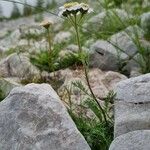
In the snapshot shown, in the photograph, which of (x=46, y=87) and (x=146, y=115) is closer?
(x=146, y=115)

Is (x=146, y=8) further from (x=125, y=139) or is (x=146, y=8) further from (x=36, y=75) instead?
(x=125, y=139)

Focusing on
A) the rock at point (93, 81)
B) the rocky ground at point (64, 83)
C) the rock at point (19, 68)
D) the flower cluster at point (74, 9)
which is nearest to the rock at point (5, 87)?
the rocky ground at point (64, 83)

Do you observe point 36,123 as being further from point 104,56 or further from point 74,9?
point 104,56

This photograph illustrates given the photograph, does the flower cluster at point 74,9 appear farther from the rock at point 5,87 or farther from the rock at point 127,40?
the rock at point 127,40

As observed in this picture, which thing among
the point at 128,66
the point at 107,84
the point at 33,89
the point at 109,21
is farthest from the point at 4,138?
the point at 109,21

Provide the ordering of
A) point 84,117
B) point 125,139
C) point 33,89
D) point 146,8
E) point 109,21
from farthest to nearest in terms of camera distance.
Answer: point 146,8
point 109,21
point 84,117
point 33,89
point 125,139

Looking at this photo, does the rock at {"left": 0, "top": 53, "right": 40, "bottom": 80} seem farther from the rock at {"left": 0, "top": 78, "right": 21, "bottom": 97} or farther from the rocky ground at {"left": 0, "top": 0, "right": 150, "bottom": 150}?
the rock at {"left": 0, "top": 78, "right": 21, "bottom": 97}

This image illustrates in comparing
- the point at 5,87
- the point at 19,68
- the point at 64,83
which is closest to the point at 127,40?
the point at 64,83

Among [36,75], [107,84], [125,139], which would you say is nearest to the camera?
[125,139]
